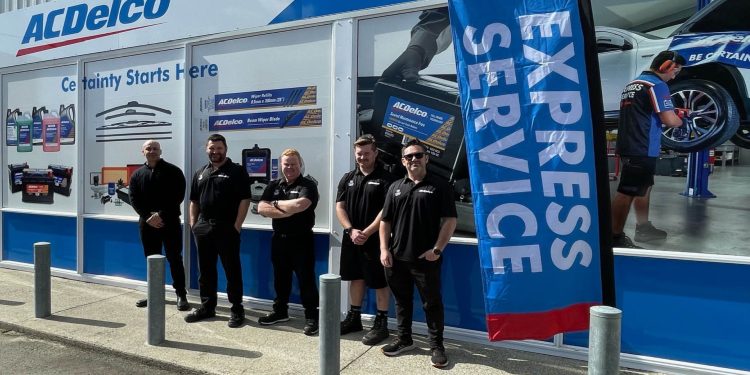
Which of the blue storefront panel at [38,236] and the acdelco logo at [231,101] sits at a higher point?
the acdelco logo at [231,101]

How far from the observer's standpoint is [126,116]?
6.59 m

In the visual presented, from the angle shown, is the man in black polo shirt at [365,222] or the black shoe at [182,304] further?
the black shoe at [182,304]

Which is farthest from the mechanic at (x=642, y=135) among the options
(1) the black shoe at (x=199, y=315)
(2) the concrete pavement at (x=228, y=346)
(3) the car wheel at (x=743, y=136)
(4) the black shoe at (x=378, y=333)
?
(1) the black shoe at (x=199, y=315)

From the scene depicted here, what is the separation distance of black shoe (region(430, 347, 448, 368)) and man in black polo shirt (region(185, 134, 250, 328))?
6.90 ft

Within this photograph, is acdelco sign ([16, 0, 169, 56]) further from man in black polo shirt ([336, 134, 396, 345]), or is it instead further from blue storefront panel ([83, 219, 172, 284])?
man in black polo shirt ([336, 134, 396, 345])

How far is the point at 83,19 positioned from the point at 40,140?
1993mm

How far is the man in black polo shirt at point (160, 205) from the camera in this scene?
5.54m

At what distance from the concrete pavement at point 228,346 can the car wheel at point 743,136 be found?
2100 millimetres

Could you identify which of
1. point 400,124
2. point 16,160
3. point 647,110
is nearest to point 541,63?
point 647,110

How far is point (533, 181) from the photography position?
3.42 m

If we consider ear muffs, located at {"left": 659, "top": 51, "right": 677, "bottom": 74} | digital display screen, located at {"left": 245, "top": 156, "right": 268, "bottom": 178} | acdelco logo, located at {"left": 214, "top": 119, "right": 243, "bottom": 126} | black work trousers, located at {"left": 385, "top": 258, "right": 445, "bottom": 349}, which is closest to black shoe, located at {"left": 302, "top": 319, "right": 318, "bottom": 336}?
black work trousers, located at {"left": 385, "top": 258, "right": 445, "bottom": 349}

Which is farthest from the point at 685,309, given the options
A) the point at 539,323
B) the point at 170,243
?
the point at 170,243

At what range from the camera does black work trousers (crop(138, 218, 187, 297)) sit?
5.64 m

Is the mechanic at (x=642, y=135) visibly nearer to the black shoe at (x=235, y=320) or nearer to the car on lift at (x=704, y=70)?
the car on lift at (x=704, y=70)
